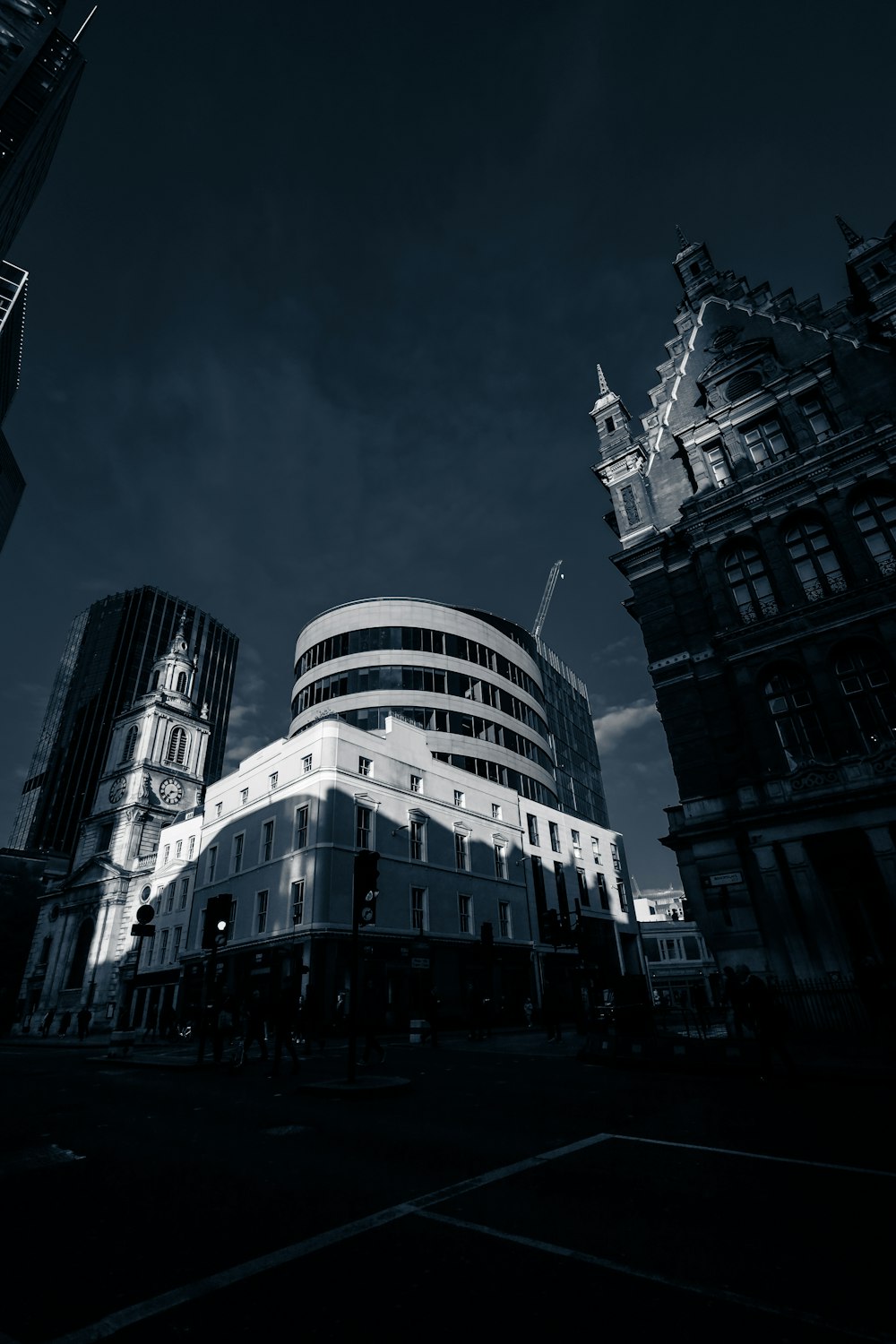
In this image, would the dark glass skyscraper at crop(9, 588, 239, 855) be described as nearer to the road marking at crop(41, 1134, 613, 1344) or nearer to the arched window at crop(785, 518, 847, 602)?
the arched window at crop(785, 518, 847, 602)

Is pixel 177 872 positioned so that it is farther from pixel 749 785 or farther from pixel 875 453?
pixel 875 453

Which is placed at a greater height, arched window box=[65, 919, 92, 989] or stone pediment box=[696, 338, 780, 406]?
stone pediment box=[696, 338, 780, 406]

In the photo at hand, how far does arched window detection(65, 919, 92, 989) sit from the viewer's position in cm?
5171

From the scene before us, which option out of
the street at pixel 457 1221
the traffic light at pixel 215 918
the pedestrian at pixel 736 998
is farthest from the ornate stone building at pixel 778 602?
the traffic light at pixel 215 918

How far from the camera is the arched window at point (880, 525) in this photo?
1988cm

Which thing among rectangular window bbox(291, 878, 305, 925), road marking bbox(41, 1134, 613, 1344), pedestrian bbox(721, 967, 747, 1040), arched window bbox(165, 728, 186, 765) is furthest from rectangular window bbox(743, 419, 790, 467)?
arched window bbox(165, 728, 186, 765)

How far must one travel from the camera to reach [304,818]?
3108 centimetres

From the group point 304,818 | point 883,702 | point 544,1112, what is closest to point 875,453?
point 883,702

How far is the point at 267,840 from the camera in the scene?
109ft

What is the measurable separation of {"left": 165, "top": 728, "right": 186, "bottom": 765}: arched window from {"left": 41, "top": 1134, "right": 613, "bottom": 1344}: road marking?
62391 millimetres

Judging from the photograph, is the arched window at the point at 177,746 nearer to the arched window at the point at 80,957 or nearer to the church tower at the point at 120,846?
the church tower at the point at 120,846

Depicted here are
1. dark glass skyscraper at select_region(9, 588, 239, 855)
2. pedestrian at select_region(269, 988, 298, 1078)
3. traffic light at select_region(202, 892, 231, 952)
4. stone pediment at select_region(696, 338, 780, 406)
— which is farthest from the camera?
dark glass skyscraper at select_region(9, 588, 239, 855)

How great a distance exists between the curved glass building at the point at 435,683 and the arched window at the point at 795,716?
25708mm

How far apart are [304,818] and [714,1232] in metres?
29.0
